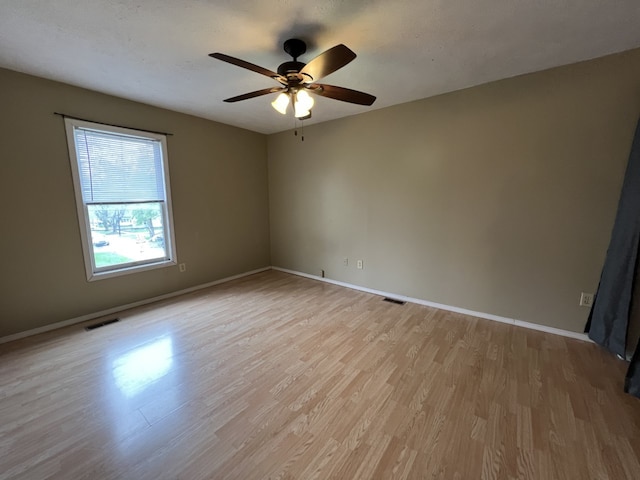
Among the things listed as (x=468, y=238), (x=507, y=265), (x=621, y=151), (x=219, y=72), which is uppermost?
(x=219, y=72)

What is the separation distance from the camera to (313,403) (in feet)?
5.66

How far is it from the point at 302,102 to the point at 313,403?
2.15 m

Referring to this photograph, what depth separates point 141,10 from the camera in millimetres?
1588

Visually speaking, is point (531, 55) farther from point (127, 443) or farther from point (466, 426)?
point (127, 443)

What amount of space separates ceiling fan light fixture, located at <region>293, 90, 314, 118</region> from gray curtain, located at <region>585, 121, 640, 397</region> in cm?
250

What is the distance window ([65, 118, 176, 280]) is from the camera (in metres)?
2.80

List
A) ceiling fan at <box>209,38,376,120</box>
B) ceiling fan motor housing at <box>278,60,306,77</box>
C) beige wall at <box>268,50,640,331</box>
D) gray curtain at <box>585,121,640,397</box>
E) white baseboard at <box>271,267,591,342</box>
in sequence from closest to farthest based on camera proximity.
→ ceiling fan at <box>209,38,376,120</box> → ceiling fan motor housing at <box>278,60,306,77</box> → gray curtain at <box>585,121,640,397</box> → beige wall at <box>268,50,640,331</box> → white baseboard at <box>271,267,591,342</box>

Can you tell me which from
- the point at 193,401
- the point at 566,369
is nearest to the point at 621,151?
the point at 566,369

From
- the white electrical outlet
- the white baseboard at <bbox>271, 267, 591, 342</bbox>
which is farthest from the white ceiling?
the white baseboard at <bbox>271, 267, 591, 342</bbox>

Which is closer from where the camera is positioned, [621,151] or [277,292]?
[621,151]

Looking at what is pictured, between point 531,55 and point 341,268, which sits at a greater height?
point 531,55

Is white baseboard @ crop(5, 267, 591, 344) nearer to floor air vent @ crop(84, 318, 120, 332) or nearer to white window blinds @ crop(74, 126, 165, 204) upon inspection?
floor air vent @ crop(84, 318, 120, 332)

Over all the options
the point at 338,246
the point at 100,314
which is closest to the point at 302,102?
the point at 338,246

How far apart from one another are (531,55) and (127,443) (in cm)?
386
